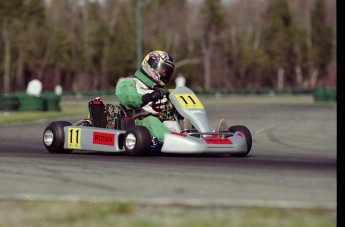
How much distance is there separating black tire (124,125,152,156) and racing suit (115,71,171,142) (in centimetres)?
31

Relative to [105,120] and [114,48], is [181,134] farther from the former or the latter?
[114,48]

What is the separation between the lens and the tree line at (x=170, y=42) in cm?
9212

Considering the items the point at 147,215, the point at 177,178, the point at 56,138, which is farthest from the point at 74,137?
the point at 147,215

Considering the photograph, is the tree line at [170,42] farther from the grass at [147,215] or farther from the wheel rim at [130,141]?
the grass at [147,215]

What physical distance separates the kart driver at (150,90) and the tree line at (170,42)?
71.7 m

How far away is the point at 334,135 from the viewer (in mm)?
18656

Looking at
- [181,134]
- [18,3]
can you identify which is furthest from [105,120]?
[18,3]

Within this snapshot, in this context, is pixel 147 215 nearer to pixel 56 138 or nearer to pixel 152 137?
pixel 152 137

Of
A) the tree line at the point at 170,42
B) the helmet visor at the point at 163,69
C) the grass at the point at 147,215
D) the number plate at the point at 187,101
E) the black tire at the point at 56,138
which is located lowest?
the grass at the point at 147,215

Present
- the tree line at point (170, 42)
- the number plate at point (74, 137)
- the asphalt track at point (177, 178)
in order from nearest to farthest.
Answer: the asphalt track at point (177, 178)
the number plate at point (74, 137)
the tree line at point (170, 42)

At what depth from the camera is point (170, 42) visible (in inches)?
3900

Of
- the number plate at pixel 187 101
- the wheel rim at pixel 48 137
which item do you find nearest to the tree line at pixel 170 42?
the wheel rim at pixel 48 137

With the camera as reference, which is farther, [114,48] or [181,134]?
[114,48]

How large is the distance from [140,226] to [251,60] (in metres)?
100
